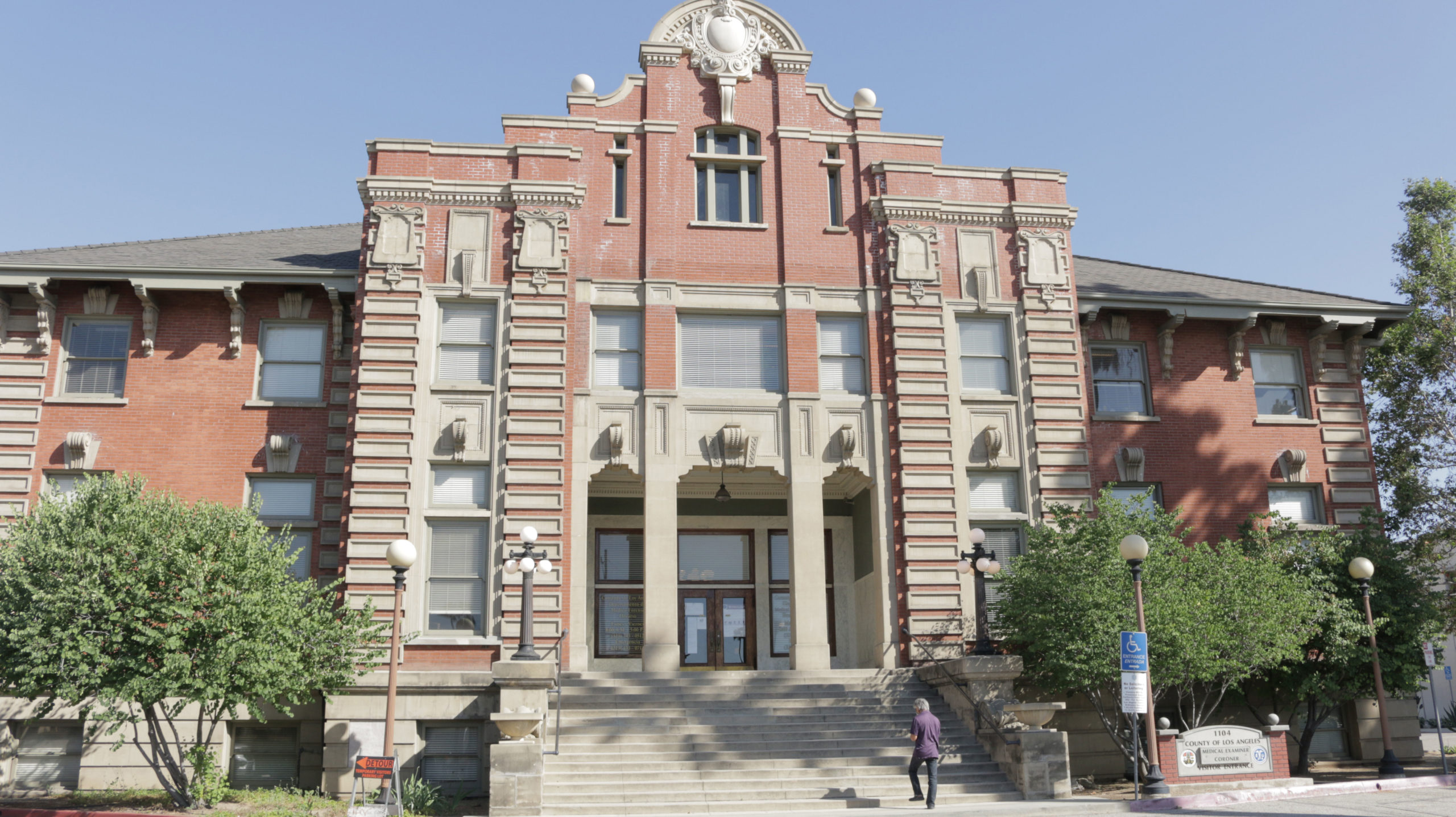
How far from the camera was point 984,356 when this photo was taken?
26.5 metres

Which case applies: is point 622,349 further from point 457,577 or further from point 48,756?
point 48,756

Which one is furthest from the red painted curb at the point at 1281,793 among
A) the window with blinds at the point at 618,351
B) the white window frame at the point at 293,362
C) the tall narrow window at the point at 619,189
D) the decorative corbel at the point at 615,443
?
the tall narrow window at the point at 619,189

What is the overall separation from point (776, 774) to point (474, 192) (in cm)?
1422

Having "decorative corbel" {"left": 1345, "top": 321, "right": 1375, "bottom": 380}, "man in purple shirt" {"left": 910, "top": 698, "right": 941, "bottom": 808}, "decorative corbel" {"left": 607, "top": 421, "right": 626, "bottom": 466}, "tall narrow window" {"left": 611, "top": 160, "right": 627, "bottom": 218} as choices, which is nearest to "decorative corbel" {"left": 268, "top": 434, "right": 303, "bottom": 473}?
"decorative corbel" {"left": 607, "top": 421, "right": 626, "bottom": 466}

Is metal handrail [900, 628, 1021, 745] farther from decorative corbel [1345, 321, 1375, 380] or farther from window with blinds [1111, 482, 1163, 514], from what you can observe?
decorative corbel [1345, 321, 1375, 380]

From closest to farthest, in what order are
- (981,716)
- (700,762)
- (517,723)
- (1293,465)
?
(517,723) < (700,762) < (981,716) < (1293,465)

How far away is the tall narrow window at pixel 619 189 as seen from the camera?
2630 cm

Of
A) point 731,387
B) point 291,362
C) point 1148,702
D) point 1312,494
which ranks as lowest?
point 1148,702

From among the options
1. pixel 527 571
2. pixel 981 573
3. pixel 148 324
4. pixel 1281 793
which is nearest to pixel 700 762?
pixel 527 571

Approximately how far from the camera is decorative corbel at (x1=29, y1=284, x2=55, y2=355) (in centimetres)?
2477

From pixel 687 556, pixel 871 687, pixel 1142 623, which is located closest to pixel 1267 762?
pixel 1142 623

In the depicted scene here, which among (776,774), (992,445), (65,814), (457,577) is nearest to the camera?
(65,814)

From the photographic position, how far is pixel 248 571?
18688mm

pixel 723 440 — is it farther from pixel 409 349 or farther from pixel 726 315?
pixel 409 349
